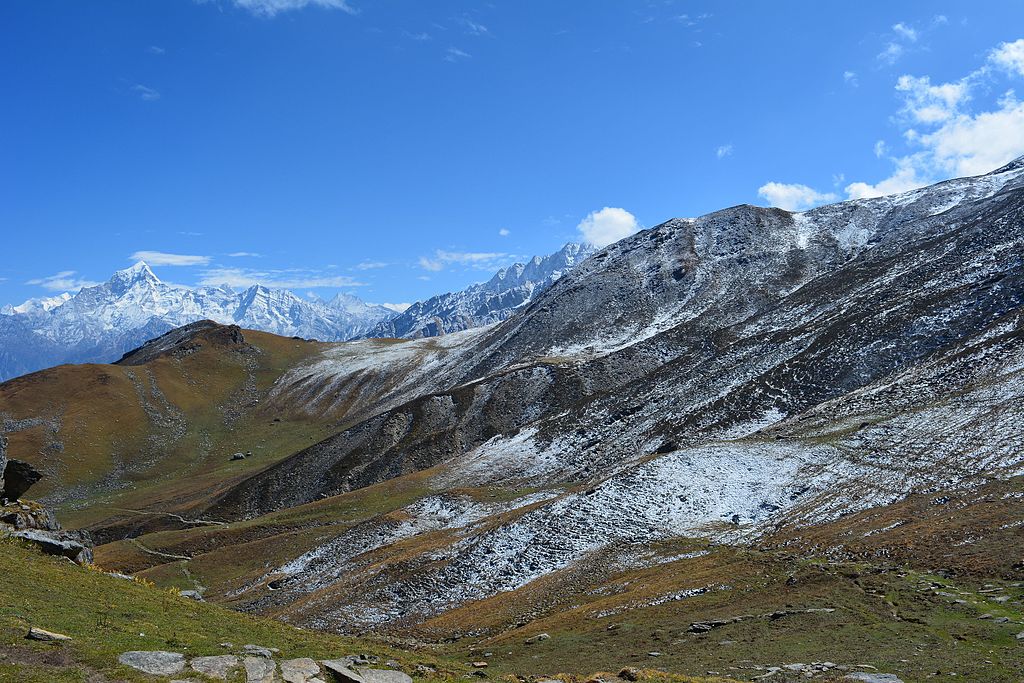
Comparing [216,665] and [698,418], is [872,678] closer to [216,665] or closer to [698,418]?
[216,665]

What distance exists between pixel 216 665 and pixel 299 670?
2009 millimetres

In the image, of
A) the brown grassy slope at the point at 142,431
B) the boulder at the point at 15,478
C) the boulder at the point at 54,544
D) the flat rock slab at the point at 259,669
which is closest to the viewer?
the flat rock slab at the point at 259,669

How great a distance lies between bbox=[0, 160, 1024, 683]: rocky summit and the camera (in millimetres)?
26875

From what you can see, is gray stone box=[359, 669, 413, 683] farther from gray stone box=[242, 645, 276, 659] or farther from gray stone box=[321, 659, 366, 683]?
gray stone box=[242, 645, 276, 659]

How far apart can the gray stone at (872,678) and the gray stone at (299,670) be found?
51.7 feet

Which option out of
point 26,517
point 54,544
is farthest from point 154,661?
point 26,517

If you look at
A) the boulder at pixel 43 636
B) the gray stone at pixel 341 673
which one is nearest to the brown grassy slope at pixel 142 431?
the boulder at pixel 43 636

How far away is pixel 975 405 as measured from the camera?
51.9 m

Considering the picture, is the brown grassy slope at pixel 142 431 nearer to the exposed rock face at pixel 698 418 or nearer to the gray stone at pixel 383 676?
the exposed rock face at pixel 698 418

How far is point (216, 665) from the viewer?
52.1ft

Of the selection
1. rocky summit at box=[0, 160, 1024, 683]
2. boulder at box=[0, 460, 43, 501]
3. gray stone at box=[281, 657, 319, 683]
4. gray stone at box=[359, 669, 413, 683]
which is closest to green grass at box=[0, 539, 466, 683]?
rocky summit at box=[0, 160, 1024, 683]

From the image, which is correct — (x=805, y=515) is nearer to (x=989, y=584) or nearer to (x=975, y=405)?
(x=989, y=584)

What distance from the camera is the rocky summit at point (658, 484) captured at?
26875 millimetres

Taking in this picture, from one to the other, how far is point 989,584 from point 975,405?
3078 cm
